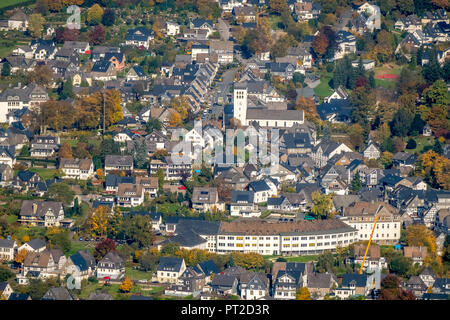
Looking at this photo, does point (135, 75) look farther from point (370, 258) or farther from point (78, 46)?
point (370, 258)

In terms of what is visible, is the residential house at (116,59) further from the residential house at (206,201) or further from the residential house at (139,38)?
the residential house at (206,201)

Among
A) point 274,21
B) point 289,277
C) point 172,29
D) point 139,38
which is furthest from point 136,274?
point 274,21

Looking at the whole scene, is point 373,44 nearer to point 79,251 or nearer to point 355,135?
point 355,135

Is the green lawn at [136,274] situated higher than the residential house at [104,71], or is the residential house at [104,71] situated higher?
the residential house at [104,71]

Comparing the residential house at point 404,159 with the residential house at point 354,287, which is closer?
the residential house at point 354,287

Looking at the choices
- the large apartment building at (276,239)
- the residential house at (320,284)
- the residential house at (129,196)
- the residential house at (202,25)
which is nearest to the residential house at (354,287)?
the residential house at (320,284)

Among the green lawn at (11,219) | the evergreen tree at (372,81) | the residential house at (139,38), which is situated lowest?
the green lawn at (11,219)

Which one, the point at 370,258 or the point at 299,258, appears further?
the point at 299,258
